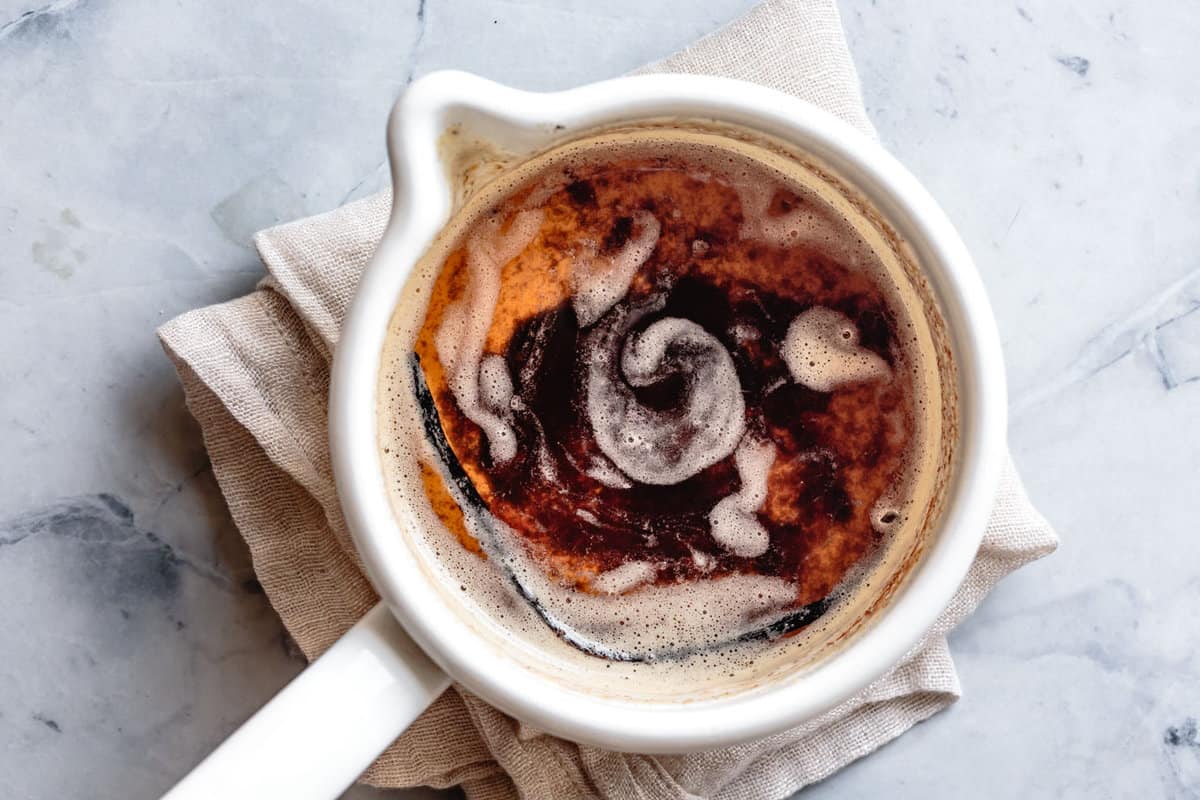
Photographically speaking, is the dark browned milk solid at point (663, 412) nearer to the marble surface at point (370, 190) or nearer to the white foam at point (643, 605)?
the white foam at point (643, 605)

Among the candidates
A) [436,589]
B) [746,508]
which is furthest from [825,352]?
[436,589]

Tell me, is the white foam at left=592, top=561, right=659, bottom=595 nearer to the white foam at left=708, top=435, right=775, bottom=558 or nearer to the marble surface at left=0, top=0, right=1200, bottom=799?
the white foam at left=708, top=435, right=775, bottom=558

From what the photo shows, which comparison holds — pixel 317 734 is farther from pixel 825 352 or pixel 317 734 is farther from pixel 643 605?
pixel 825 352

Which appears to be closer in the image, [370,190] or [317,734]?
[317,734]

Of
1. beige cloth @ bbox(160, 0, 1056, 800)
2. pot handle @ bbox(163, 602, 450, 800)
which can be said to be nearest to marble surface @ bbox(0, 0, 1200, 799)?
beige cloth @ bbox(160, 0, 1056, 800)

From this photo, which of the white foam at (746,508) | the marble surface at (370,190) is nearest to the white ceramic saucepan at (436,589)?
the white foam at (746,508)

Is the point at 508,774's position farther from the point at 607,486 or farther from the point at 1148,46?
the point at 1148,46

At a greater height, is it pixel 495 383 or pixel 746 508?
pixel 495 383

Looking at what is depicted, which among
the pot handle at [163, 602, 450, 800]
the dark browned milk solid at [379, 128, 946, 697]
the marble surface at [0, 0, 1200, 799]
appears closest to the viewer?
the pot handle at [163, 602, 450, 800]
